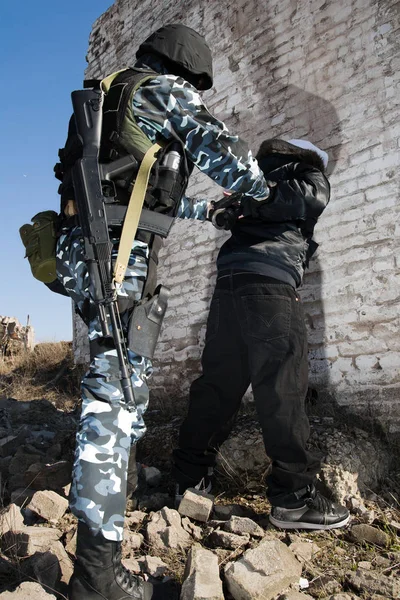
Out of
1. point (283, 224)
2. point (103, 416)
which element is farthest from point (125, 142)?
point (103, 416)

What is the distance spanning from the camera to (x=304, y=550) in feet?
6.03

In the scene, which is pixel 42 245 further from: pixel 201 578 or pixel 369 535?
pixel 369 535

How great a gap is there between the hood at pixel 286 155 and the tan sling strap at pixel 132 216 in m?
0.97

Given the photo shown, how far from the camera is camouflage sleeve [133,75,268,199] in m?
1.80

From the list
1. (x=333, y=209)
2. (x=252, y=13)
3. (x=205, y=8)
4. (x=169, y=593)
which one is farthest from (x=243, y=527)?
(x=205, y=8)

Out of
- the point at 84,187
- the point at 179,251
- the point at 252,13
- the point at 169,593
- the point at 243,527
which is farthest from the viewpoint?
the point at 179,251

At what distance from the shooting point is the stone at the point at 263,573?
152 centimetres

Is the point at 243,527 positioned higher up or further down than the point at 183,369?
further down

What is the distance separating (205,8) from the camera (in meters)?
4.48

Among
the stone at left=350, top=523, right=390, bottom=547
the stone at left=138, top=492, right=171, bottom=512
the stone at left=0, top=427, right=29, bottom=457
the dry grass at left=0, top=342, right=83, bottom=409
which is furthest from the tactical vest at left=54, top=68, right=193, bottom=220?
the dry grass at left=0, top=342, right=83, bottom=409

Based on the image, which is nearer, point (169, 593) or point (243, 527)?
point (169, 593)

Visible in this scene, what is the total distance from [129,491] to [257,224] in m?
1.42

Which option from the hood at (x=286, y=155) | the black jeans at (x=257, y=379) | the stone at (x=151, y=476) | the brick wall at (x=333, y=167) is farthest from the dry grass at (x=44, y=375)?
the hood at (x=286, y=155)

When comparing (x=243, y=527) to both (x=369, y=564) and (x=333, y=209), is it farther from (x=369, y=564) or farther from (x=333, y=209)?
(x=333, y=209)
